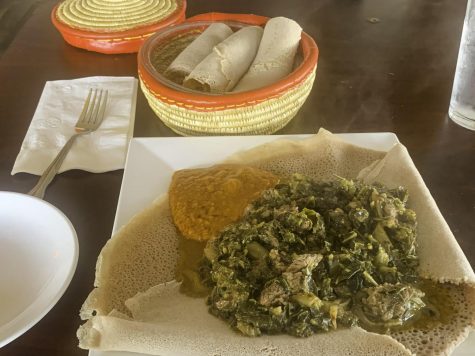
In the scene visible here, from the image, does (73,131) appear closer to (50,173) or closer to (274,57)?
(50,173)

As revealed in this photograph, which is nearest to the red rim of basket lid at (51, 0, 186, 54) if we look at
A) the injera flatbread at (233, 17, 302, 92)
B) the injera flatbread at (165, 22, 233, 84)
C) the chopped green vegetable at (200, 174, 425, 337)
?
the injera flatbread at (165, 22, 233, 84)

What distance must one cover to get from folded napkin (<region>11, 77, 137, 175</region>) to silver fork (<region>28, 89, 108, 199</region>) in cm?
2

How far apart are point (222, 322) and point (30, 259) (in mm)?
515

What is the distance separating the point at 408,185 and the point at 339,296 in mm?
438

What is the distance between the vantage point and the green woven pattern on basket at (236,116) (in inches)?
62.0

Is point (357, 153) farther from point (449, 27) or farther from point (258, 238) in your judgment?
point (449, 27)

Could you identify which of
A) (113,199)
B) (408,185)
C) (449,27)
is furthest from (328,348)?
(449,27)

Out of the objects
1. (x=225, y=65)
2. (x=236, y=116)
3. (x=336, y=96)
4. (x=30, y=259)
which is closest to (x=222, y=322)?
(x=30, y=259)

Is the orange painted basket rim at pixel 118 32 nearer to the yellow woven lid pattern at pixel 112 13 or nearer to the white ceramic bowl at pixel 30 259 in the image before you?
the yellow woven lid pattern at pixel 112 13

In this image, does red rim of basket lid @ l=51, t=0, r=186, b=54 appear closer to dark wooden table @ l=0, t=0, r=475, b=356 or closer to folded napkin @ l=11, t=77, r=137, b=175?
dark wooden table @ l=0, t=0, r=475, b=356

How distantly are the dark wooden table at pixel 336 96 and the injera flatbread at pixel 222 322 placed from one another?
0.11m

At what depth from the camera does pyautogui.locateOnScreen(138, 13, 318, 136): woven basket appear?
154cm

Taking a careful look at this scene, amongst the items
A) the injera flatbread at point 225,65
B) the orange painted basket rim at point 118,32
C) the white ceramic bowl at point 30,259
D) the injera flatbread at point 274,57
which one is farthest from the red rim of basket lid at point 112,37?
the white ceramic bowl at point 30,259

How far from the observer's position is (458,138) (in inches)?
67.9
